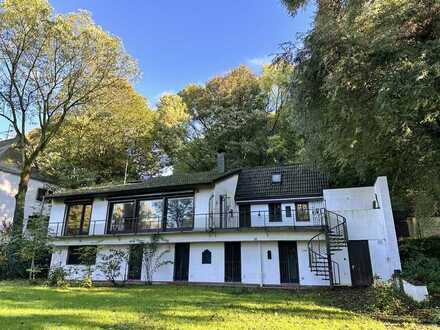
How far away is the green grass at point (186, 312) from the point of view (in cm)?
678

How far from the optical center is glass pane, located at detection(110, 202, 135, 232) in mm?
18266

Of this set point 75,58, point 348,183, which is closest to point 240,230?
point 348,183

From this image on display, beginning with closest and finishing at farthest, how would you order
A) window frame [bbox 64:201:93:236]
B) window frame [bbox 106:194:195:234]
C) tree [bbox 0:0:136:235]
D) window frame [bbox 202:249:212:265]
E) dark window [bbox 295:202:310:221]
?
window frame [bbox 202:249:212:265] → window frame [bbox 106:194:195:234] → dark window [bbox 295:202:310:221] → tree [bbox 0:0:136:235] → window frame [bbox 64:201:93:236]

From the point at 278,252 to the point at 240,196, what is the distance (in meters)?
4.84

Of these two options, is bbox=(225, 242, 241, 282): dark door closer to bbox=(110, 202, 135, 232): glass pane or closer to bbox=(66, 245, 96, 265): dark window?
bbox=(110, 202, 135, 232): glass pane

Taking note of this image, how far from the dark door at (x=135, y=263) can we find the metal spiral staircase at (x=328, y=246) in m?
8.64

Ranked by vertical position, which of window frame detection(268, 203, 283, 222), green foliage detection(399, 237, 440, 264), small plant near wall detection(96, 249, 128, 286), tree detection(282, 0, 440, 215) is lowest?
small plant near wall detection(96, 249, 128, 286)

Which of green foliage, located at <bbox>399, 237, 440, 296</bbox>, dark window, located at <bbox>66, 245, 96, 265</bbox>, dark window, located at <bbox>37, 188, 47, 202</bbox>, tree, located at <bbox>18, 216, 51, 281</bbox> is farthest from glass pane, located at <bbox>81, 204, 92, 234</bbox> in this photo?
green foliage, located at <bbox>399, 237, 440, 296</bbox>

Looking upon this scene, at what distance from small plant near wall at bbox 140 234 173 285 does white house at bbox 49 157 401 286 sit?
0.73 ft


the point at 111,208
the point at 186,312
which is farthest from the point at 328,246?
the point at 111,208

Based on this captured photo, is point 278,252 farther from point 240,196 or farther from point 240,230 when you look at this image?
point 240,196

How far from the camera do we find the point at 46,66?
19938 millimetres

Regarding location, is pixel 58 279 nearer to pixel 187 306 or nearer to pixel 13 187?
pixel 187 306

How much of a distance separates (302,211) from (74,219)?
1380 cm
